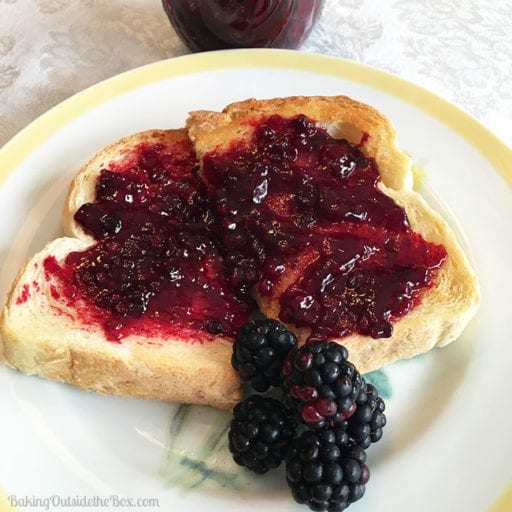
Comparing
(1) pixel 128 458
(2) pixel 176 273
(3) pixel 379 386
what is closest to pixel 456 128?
(3) pixel 379 386

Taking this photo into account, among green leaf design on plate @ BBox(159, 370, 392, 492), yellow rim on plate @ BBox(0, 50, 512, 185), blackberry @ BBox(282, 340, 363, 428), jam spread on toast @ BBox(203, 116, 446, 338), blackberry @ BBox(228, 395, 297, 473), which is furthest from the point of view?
yellow rim on plate @ BBox(0, 50, 512, 185)

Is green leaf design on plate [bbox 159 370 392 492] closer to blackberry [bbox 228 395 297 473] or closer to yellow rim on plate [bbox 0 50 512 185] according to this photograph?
blackberry [bbox 228 395 297 473]

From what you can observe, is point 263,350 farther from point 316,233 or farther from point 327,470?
point 316,233

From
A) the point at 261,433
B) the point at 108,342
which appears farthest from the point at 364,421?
the point at 108,342

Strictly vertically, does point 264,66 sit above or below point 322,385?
above

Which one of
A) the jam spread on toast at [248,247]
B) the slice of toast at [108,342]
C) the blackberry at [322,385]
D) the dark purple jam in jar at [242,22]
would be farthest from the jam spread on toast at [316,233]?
the dark purple jam in jar at [242,22]

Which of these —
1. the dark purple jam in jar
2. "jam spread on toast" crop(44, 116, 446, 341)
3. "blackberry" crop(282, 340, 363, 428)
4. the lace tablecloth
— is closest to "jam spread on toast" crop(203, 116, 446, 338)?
"jam spread on toast" crop(44, 116, 446, 341)
